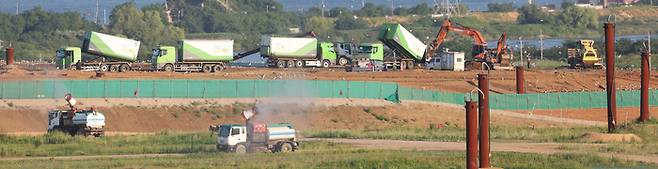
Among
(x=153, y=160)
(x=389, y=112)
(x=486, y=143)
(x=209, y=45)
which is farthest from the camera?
(x=209, y=45)

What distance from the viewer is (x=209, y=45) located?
11681 cm

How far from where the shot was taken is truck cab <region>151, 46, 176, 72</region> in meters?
116

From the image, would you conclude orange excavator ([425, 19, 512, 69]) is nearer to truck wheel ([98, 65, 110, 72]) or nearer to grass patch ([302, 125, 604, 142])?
truck wheel ([98, 65, 110, 72])

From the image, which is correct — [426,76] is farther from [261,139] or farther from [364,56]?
[261,139]

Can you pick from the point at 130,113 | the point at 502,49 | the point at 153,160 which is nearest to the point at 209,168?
the point at 153,160

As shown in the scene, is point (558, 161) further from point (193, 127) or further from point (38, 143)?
point (193, 127)

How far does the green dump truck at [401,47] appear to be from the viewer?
122m

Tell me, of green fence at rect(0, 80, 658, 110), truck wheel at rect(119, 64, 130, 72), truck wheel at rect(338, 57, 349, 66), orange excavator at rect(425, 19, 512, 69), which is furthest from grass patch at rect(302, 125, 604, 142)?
orange excavator at rect(425, 19, 512, 69)

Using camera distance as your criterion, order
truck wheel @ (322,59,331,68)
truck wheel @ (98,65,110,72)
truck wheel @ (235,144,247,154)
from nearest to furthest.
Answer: truck wheel @ (235,144,247,154) < truck wheel @ (98,65,110,72) < truck wheel @ (322,59,331,68)

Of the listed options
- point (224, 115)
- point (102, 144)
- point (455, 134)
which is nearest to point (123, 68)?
point (224, 115)

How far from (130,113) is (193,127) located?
10.7 ft

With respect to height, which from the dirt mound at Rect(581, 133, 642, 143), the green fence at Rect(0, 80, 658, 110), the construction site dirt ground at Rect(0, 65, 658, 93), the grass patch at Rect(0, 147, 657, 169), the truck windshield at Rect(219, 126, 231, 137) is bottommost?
the grass patch at Rect(0, 147, 657, 169)

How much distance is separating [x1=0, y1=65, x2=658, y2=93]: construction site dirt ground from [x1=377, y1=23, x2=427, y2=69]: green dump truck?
8.99 ft

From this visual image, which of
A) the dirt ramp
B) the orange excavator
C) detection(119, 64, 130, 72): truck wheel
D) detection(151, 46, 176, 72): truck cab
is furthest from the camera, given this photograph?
the orange excavator
